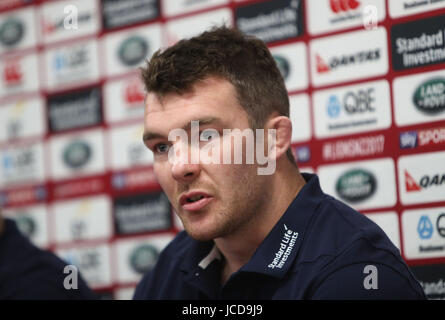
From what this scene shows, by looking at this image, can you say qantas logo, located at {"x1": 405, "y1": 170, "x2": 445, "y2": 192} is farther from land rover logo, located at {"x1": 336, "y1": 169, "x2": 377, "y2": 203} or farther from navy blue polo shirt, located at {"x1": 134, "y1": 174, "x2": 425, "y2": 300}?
navy blue polo shirt, located at {"x1": 134, "y1": 174, "x2": 425, "y2": 300}

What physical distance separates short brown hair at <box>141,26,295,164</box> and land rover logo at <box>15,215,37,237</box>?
4.16ft

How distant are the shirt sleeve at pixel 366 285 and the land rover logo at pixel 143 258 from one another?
3.50 ft

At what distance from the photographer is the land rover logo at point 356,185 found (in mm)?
1653

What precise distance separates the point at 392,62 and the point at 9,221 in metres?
1.13

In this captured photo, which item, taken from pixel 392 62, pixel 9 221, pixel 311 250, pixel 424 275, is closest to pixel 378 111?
pixel 392 62

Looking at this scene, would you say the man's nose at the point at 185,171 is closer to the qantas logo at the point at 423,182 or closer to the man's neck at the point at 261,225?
the man's neck at the point at 261,225

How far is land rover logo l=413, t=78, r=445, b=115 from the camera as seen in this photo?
1.50 meters

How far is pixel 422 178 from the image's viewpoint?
1.53 metres

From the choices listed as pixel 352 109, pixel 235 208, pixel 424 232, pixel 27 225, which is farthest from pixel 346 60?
pixel 27 225

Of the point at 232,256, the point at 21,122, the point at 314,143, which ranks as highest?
the point at 21,122

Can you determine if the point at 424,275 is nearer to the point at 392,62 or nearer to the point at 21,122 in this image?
the point at 392,62

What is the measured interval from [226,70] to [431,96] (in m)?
0.57
